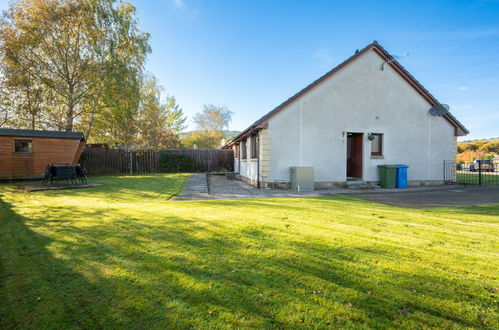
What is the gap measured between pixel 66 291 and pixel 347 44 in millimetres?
18204

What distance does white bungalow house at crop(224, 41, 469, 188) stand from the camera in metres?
11.6

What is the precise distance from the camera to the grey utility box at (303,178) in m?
11.2

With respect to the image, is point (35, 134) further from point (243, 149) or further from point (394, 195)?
point (394, 195)

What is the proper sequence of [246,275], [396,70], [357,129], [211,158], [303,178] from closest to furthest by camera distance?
1. [246,275]
2. [303,178]
3. [357,129]
4. [396,70]
5. [211,158]

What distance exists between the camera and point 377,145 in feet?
43.3

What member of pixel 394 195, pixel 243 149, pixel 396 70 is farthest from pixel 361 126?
pixel 243 149

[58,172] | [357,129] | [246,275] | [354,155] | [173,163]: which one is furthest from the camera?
[173,163]

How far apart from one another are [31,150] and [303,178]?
17.4m

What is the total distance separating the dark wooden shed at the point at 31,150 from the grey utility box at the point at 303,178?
14.9m

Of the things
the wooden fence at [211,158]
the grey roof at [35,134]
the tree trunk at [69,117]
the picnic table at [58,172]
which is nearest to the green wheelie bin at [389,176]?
the wooden fence at [211,158]

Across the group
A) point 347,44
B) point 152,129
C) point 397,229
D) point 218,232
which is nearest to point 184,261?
point 218,232

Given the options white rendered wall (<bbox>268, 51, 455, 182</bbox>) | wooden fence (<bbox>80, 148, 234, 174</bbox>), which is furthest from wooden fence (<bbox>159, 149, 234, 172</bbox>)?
white rendered wall (<bbox>268, 51, 455, 182</bbox>)

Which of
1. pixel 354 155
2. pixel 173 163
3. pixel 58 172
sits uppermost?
pixel 354 155

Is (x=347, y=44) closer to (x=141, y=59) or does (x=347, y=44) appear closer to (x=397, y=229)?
(x=397, y=229)
